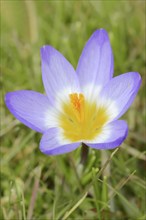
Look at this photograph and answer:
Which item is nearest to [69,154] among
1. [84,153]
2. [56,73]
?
[84,153]

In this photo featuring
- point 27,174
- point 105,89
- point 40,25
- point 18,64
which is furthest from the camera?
point 40,25

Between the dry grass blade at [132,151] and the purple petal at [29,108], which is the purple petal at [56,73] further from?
the dry grass blade at [132,151]

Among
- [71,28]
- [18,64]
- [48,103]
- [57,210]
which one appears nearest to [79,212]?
[57,210]

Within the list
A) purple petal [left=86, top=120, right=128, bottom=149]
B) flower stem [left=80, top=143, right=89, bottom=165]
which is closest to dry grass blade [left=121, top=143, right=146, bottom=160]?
flower stem [left=80, top=143, right=89, bottom=165]

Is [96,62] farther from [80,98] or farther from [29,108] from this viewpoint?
[29,108]

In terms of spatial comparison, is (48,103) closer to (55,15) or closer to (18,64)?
(18,64)

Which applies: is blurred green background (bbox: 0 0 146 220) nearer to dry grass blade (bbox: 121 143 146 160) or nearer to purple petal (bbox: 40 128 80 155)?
dry grass blade (bbox: 121 143 146 160)

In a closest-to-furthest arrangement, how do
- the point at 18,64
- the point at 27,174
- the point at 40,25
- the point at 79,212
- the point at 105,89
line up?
1. the point at 105,89
2. the point at 79,212
3. the point at 27,174
4. the point at 18,64
5. the point at 40,25
